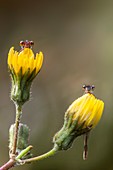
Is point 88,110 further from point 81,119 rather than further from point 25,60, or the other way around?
point 25,60

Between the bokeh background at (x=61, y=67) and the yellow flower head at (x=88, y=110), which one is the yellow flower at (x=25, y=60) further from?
the bokeh background at (x=61, y=67)

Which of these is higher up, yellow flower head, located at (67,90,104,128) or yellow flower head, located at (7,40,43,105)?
yellow flower head, located at (7,40,43,105)

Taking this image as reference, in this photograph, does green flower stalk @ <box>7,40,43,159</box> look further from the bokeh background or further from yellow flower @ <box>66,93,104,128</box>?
the bokeh background

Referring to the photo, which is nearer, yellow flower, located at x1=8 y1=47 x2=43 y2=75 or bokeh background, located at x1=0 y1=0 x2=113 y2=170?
yellow flower, located at x1=8 y1=47 x2=43 y2=75

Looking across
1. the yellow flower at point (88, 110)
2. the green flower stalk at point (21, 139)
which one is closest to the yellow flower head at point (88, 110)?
the yellow flower at point (88, 110)

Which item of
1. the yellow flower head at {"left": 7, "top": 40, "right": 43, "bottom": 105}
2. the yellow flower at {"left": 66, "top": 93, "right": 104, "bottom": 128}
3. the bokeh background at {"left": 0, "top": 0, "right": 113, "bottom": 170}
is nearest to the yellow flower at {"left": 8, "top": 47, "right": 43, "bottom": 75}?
the yellow flower head at {"left": 7, "top": 40, "right": 43, "bottom": 105}

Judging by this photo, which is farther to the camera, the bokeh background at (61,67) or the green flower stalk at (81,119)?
the bokeh background at (61,67)

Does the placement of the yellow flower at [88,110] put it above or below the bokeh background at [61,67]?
below

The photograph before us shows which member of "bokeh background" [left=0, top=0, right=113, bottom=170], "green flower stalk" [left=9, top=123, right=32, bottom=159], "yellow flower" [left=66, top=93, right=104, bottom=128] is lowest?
"green flower stalk" [left=9, top=123, right=32, bottom=159]
